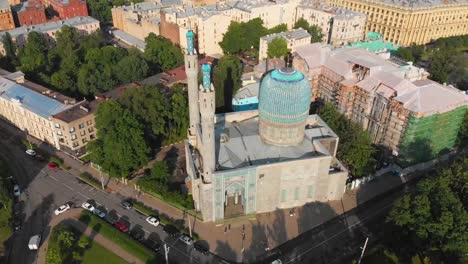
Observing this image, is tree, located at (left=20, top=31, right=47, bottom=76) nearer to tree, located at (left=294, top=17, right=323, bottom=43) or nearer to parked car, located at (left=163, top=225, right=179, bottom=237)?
parked car, located at (left=163, top=225, right=179, bottom=237)

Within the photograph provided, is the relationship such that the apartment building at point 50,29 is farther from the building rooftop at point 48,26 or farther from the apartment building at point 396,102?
the apartment building at point 396,102

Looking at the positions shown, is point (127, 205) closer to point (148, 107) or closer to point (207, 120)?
point (148, 107)

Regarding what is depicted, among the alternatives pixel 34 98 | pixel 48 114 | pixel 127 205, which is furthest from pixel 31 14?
pixel 127 205

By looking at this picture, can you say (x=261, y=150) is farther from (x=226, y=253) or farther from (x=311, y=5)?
(x=311, y=5)

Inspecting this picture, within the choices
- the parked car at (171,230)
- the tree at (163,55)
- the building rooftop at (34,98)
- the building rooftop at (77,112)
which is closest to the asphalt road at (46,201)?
the parked car at (171,230)

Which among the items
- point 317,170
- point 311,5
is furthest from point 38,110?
point 311,5
